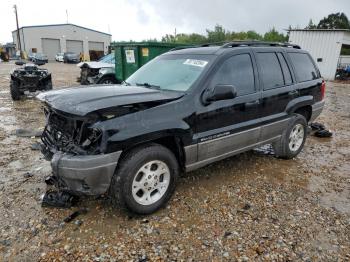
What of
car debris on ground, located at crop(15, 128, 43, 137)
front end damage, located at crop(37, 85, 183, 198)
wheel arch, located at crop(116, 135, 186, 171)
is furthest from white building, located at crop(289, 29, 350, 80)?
front end damage, located at crop(37, 85, 183, 198)

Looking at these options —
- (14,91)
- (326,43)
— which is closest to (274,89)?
(14,91)

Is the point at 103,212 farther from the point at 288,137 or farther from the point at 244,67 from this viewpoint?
the point at 288,137

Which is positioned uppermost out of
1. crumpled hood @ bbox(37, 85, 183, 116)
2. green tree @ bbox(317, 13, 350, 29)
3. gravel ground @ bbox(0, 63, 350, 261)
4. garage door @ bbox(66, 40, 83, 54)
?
green tree @ bbox(317, 13, 350, 29)

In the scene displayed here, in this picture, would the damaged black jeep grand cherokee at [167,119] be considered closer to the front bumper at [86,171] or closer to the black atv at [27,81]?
the front bumper at [86,171]

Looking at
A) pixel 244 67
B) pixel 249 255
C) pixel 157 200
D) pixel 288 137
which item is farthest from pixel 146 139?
pixel 288 137

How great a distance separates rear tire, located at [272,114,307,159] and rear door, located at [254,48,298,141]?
0.58 ft

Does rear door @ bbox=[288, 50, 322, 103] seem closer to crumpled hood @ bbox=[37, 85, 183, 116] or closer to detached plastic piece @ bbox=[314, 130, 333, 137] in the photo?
detached plastic piece @ bbox=[314, 130, 333, 137]

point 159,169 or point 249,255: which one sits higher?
point 159,169

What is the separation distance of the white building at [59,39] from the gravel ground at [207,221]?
4642 centimetres

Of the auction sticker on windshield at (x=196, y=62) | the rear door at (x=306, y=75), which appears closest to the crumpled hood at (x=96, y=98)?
the auction sticker on windshield at (x=196, y=62)

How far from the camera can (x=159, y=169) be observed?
3344 millimetres

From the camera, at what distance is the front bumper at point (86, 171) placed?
9.28 ft

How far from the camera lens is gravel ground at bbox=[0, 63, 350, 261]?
282 cm

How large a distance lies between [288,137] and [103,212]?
3.21 meters
